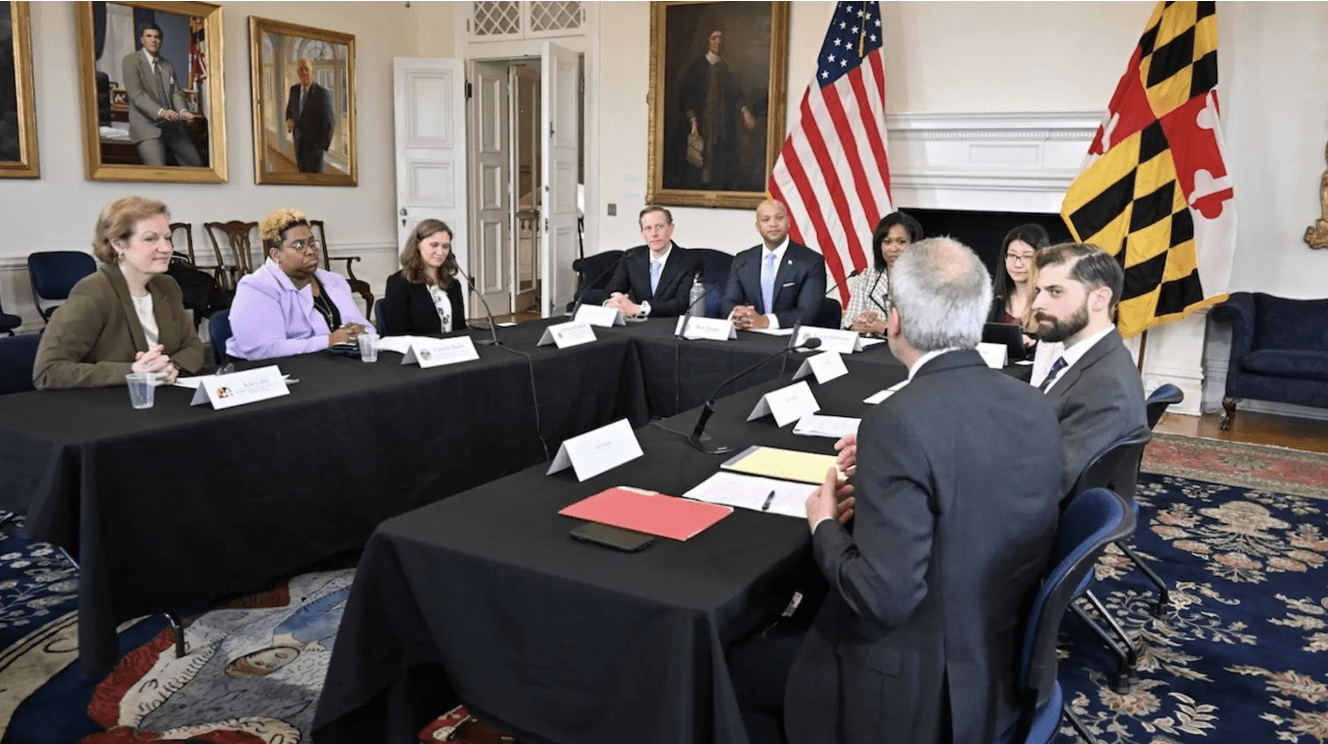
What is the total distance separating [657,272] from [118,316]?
2752mm

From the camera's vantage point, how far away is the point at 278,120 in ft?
25.1

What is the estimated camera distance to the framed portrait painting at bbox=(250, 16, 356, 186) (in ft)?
24.7

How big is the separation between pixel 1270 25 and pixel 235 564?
631 cm

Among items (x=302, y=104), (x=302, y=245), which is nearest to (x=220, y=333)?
(x=302, y=245)

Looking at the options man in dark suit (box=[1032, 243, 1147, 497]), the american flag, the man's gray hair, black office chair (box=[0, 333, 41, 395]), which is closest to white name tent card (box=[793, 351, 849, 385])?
man in dark suit (box=[1032, 243, 1147, 497])

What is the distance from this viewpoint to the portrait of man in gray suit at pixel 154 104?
6.75 m

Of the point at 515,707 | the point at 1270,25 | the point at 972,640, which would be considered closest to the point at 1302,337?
the point at 1270,25

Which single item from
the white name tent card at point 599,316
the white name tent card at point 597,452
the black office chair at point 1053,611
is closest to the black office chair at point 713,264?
the white name tent card at point 599,316

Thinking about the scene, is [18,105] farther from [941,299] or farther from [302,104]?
[941,299]

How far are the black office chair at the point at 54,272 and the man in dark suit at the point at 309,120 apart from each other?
6.52ft

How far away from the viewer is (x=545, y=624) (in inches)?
59.6

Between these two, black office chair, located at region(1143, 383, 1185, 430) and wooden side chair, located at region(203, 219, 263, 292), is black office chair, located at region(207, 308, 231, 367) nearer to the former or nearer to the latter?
black office chair, located at region(1143, 383, 1185, 430)

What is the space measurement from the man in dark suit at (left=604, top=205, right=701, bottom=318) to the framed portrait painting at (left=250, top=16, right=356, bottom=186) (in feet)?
13.0

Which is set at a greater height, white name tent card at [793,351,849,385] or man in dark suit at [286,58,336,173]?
man in dark suit at [286,58,336,173]
